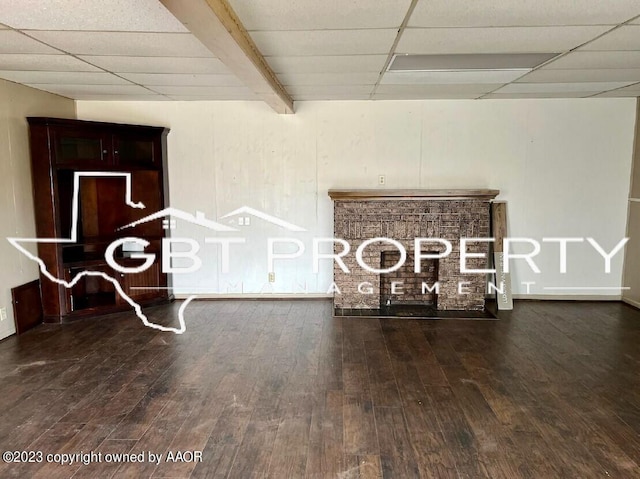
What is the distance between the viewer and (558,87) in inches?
170

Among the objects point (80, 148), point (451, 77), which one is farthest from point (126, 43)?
point (451, 77)

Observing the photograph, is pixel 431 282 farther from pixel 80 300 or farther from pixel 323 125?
pixel 80 300

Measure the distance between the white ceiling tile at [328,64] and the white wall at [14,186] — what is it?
2.43 meters

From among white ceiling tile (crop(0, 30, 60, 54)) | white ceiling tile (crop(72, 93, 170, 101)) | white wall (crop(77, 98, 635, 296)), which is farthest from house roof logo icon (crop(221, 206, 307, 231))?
white ceiling tile (crop(0, 30, 60, 54))

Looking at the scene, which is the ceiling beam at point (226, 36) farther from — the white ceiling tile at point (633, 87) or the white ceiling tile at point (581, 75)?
the white ceiling tile at point (633, 87)

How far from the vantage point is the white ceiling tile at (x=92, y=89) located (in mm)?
4246

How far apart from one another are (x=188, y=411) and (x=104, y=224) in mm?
3049

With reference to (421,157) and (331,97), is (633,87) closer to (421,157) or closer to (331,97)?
(421,157)

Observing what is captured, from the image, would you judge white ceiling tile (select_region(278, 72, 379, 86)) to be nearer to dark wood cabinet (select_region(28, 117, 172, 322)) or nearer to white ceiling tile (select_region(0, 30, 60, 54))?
white ceiling tile (select_region(0, 30, 60, 54))

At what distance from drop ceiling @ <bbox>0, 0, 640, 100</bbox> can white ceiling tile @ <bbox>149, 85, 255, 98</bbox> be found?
0.06 feet

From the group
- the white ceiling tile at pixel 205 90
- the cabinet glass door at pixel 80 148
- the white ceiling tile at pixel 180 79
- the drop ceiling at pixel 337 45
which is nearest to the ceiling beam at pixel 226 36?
the drop ceiling at pixel 337 45

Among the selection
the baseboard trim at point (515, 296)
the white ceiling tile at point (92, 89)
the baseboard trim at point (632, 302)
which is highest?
the white ceiling tile at point (92, 89)

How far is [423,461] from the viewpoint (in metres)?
2.29

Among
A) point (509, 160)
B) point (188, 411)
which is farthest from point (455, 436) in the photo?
point (509, 160)
